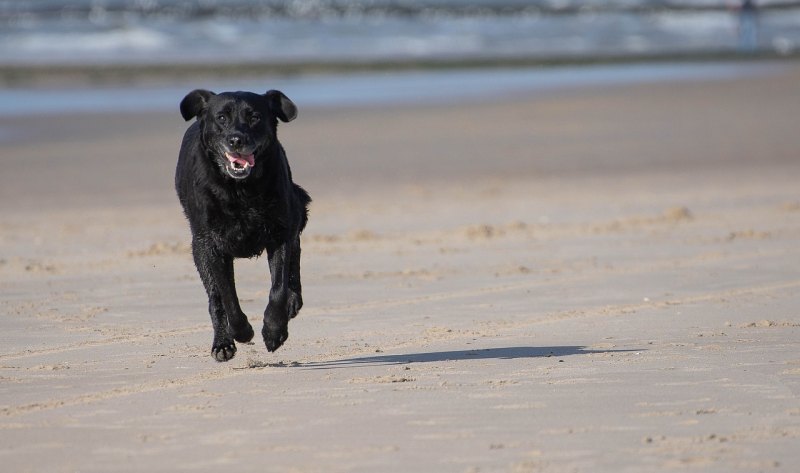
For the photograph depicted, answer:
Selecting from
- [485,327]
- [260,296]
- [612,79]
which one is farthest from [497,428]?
[612,79]

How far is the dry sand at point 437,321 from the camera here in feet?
15.9

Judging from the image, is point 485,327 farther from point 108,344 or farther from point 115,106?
point 115,106

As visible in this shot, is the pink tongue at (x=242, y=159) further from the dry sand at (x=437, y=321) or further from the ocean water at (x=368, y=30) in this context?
the ocean water at (x=368, y=30)

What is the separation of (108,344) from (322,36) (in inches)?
1604

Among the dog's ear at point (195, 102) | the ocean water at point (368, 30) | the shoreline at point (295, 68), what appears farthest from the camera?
the ocean water at point (368, 30)

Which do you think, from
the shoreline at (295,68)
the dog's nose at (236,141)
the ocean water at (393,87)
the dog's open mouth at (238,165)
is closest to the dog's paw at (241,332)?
the dog's open mouth at (238,165)

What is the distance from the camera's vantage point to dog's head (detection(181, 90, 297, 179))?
6.46 meters

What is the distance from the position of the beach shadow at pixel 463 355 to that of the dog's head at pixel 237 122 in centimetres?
98

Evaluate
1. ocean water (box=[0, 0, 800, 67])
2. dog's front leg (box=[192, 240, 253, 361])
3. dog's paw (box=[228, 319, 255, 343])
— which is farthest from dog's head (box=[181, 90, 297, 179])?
ocean water (box=[0, 0, 800, 67])

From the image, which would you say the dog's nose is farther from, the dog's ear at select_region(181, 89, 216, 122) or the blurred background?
the blurred background

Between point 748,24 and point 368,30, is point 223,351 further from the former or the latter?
point 368,30

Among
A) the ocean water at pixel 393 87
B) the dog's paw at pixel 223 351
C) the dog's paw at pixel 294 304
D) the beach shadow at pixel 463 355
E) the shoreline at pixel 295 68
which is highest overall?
the shoreline at pixel 295 68

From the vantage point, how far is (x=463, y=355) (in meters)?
6.58

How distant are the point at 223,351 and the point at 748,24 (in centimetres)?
3726
